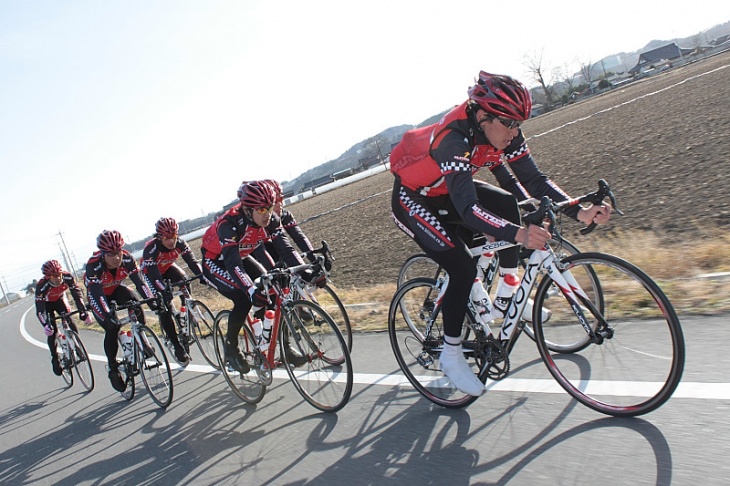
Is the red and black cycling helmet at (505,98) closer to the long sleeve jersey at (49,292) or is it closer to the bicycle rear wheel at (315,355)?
the bicycle rear wheel at (315,355)

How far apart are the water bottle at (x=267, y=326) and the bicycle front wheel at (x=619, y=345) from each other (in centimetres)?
277

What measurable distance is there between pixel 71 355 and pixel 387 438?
281 inches

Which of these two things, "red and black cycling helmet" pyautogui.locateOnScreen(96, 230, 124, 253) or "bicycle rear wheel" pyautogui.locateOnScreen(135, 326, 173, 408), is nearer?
"bicycle rear wheel" pyautogui.locateOnScreen(135, 326, 173, 408)

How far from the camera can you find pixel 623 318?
3945mm

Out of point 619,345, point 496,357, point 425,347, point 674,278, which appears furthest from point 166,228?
point 674,278

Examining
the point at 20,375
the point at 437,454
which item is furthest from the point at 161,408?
the point at 20,375

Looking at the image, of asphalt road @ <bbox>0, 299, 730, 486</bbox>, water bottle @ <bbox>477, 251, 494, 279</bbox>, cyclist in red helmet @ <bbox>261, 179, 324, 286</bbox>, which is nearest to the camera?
asphalt road @ <bbox>0, 299, 730, 486</bbox>

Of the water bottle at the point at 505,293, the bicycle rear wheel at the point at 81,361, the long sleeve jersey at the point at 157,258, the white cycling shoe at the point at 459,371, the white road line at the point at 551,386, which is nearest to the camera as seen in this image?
the white road line at the point at 551,386

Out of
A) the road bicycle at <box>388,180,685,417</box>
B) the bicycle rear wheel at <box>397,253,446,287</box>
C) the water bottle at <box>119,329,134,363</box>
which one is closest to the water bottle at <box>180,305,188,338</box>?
the water bottle at <box>119,329,134,363</box>

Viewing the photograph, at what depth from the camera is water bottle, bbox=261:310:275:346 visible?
207 inches

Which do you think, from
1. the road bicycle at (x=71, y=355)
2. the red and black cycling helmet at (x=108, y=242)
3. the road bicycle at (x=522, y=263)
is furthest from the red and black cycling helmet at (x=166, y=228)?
the road bicycle at (x=522, y=263)

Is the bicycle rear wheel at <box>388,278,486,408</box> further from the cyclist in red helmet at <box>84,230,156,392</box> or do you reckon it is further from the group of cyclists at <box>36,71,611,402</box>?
the cyclist in red helmet at <box>84,230,156,392</box>

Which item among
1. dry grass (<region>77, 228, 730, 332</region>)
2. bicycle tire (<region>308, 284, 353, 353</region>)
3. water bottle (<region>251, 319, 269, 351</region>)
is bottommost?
dry grass (<region>77, 228, 730, 332</region>)

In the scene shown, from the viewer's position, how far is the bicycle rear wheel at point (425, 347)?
405cm
